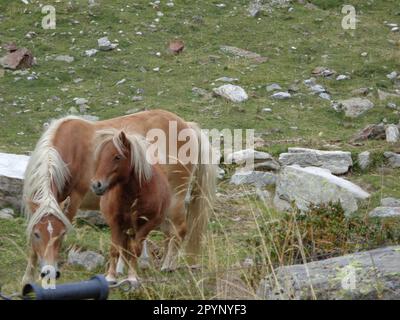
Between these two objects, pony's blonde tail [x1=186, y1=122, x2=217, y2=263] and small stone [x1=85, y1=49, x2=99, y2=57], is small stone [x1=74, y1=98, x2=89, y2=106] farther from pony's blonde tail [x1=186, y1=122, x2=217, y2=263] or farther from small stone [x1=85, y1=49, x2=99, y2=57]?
pony's blonde tail [x1=186, y1=122, x2=217, y2=263]

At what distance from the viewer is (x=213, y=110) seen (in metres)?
12.4

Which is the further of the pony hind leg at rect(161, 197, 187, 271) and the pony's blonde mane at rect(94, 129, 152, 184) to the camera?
the pony hind leg at rect(161, 197, 187, 271)

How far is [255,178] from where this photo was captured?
9648mm

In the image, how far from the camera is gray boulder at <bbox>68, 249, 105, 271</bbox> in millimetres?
6832

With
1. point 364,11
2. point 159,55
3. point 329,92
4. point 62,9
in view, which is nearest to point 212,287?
point 329,92

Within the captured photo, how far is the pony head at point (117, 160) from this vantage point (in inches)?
241

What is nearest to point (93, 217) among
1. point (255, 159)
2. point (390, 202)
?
point (255, 159)

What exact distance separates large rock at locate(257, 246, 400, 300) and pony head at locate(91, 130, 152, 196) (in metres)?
1.65

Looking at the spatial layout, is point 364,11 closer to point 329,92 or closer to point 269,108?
point 329,92

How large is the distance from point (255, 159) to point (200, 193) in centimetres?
265

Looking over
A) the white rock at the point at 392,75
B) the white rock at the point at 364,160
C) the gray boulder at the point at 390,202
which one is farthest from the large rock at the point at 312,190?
the white rock at the point at 392,75

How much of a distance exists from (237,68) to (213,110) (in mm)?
→ 1762

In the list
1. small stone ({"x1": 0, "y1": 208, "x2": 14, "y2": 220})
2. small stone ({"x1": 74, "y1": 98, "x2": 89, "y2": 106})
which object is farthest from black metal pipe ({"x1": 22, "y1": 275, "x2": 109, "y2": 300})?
small stone ({"x1": 74, "y1": 98, "x2": 89, "y2": 106})

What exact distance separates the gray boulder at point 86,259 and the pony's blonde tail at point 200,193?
926 mm
